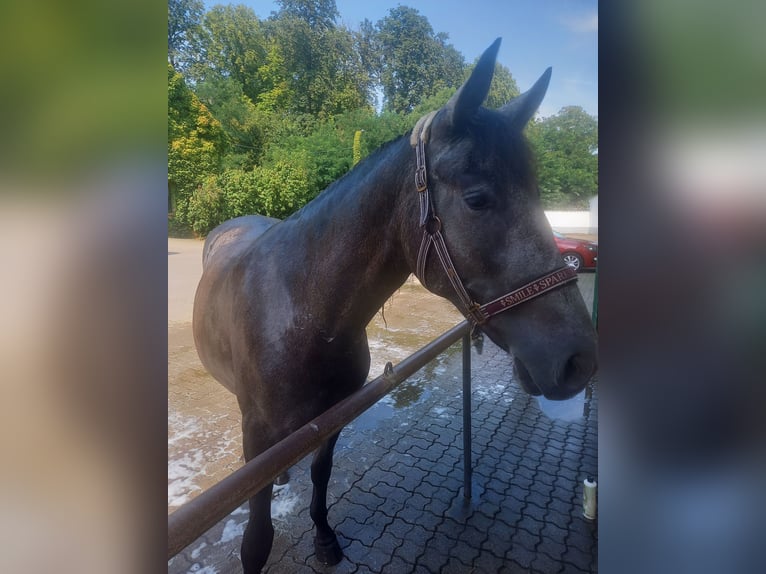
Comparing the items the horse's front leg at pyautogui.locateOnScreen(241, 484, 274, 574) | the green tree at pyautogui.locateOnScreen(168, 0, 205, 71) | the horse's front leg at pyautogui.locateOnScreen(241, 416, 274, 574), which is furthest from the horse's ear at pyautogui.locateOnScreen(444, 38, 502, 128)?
the horse's front leg at pyautogui.locateOnScreen(241, 484, 274, 574)

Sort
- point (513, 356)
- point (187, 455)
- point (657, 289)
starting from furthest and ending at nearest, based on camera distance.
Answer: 1. point (187, 455)
2. point (513, 356)
3. point (657, 289)

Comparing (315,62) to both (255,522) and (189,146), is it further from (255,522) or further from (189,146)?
(255,522)

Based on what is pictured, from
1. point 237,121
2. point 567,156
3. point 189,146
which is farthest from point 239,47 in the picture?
point 567,156

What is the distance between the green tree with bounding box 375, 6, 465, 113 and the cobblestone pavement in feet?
36.7

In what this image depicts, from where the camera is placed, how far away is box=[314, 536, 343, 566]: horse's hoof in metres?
2.18

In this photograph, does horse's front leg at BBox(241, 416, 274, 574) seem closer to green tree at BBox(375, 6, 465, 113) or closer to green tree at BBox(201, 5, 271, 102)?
green tree at BBox(375, 6, 465, 113)

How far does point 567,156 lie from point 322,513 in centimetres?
212

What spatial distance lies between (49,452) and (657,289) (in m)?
0.55

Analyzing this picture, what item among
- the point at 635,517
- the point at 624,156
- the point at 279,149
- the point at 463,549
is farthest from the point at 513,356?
the point at 279,149

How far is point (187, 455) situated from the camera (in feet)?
10.2

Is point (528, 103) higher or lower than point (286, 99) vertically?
lower

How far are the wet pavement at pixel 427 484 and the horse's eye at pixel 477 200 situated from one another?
4.84 feet

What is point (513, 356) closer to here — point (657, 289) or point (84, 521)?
point (657, 289)

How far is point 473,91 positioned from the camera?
1.15m
